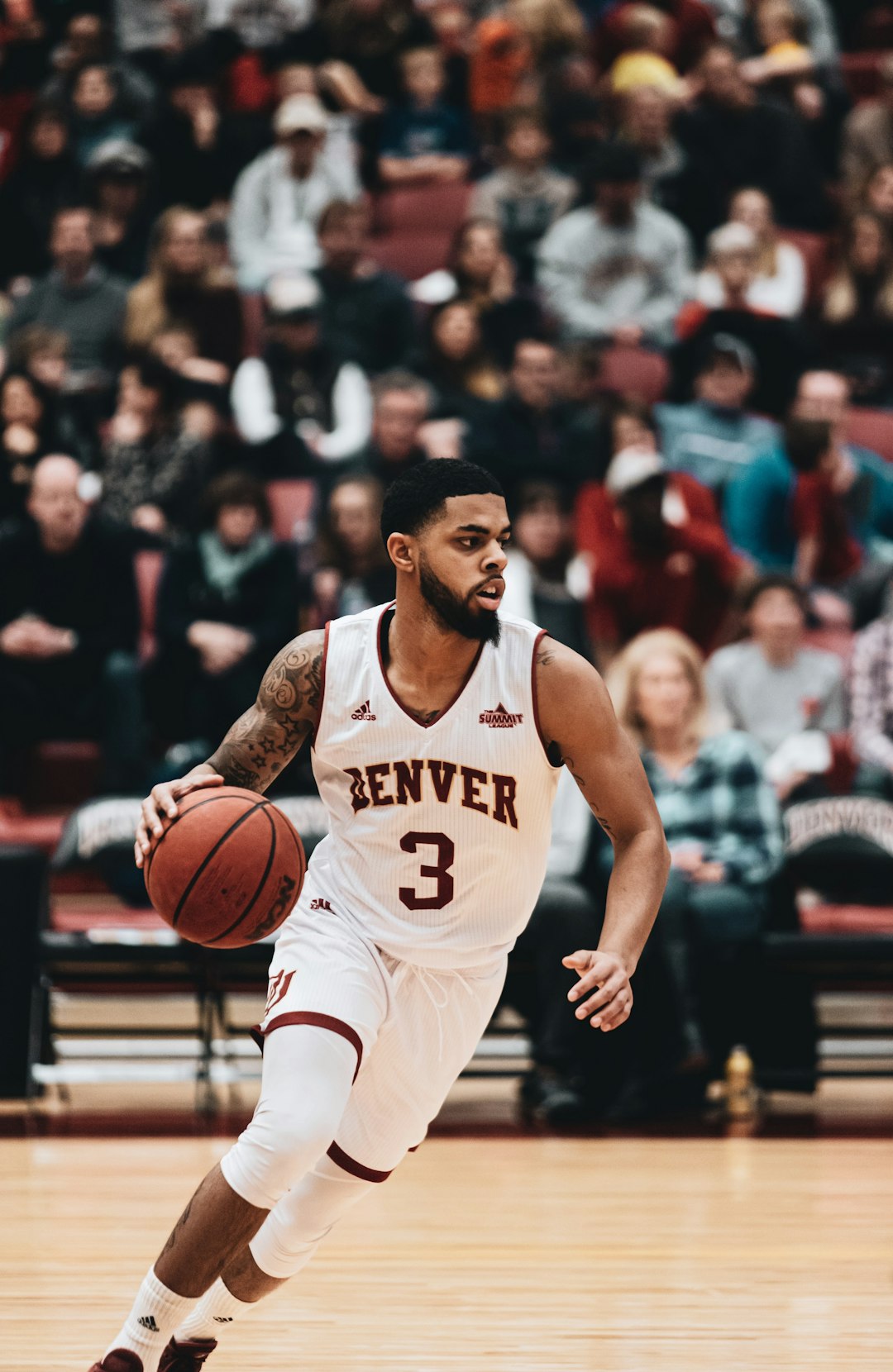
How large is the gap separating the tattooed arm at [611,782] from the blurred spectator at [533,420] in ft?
A: 19.1

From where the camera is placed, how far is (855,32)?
13961 mm

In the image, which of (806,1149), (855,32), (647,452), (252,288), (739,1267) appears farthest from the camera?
(855,32)

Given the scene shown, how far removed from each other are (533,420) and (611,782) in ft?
20.7

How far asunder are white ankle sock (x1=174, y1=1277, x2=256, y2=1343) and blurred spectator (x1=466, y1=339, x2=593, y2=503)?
6331mm

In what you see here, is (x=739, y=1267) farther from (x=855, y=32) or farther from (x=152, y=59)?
(x=855, y=32)

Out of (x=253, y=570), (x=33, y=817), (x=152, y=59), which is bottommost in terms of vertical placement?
(x=33, y=817)

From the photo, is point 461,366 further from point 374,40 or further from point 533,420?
point 374,40

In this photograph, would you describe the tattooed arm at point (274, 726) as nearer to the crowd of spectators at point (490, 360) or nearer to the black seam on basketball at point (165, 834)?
the black seam on basketball at point (165, 834)

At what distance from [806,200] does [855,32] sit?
99.5 inches

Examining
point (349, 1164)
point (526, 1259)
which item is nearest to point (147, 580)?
point (526, 1259)

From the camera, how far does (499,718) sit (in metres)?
3.88

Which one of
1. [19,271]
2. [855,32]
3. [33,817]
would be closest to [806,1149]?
[33,817]

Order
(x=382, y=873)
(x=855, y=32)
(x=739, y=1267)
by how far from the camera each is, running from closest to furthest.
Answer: (x=382, y=873) < (x=739, y=1267) < (x=855, y=32)

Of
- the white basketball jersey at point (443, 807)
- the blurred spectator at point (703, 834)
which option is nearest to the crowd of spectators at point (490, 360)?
the blurred spectator at point (703, 834)
